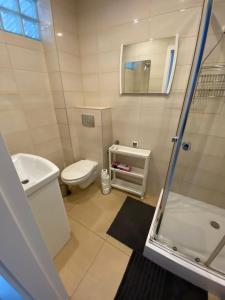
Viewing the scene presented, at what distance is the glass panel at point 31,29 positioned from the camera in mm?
1334

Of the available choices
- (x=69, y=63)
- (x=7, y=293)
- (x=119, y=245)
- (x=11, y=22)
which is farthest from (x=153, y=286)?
(x=11, y=22)

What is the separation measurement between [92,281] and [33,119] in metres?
1.71

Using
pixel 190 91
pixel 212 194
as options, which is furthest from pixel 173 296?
pixel 190 91

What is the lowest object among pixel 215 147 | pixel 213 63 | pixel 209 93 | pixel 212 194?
pixel 212 194

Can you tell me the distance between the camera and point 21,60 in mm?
1328

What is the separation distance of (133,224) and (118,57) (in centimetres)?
191

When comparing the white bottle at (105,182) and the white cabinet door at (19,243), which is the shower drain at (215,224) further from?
the white cabinet door at (19,243)

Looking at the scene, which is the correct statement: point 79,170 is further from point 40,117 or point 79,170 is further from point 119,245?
point 119,245

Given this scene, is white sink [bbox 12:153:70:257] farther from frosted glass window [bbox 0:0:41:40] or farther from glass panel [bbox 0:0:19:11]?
glass panel [bbox 0:0:19:11]

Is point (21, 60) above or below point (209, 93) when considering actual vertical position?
above

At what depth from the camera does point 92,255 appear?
1207 millimetres

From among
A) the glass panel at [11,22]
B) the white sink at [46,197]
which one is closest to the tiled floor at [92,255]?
the white sink at [46,197]

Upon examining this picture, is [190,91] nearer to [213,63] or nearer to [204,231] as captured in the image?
[213,63]

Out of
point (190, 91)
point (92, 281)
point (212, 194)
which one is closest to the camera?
point (190, 91)
